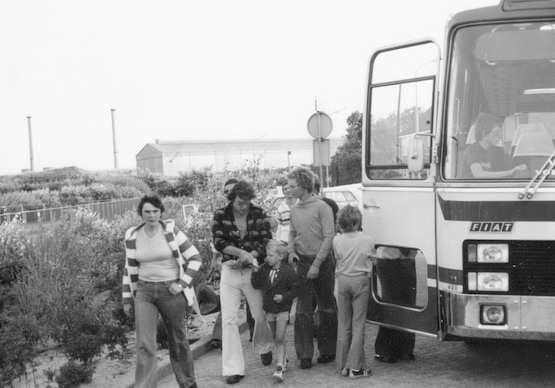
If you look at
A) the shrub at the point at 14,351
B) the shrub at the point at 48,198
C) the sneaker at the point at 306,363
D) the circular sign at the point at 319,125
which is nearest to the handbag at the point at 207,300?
the sneaker at the point at 306,363

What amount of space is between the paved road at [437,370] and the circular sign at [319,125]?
31.1 feet

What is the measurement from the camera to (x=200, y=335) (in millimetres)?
10141

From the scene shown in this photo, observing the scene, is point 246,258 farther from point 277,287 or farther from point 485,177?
point 485,177

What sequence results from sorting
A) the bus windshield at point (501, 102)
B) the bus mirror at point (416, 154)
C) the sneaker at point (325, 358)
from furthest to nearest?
1. the sneaker at point (325, 358)
2. the bus mirror at point (416, 154)
3. the bus windshield at point (501, 102)

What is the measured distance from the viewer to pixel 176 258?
22.8ft

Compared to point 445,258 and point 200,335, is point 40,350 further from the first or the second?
point 445,258

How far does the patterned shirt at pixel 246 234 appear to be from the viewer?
25.3 feet

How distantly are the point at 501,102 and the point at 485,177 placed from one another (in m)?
0.65

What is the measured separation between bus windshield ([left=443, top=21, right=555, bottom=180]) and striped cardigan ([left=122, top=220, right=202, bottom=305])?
7.57 ft

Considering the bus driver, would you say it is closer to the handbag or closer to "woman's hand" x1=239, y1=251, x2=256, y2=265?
"woman's hand" x1=239, y1=251, x2=256, y2=265

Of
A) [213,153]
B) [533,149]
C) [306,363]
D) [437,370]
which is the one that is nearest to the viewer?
[533,149]

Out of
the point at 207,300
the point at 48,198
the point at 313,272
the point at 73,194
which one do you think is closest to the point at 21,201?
the point at 48,198

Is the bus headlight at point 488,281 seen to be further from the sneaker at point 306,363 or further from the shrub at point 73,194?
the shrub at point 73,194

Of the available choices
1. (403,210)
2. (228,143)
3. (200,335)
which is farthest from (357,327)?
(228,143)
